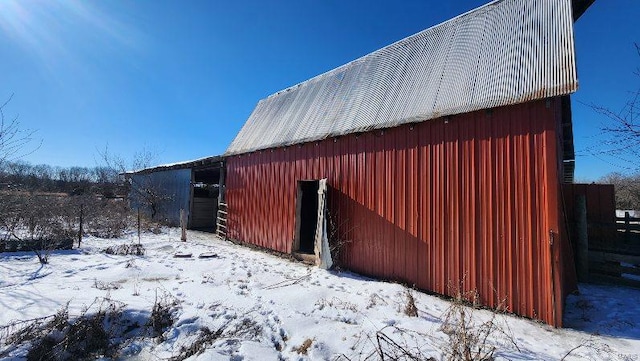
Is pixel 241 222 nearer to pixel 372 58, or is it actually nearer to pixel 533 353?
pixel 372 58

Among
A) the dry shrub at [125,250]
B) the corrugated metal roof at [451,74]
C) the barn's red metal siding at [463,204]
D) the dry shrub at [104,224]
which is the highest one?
the corrugated metal roof at [451,74]

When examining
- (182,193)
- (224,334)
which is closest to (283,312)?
(224,334)

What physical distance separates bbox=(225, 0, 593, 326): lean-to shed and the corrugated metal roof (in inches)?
1.2

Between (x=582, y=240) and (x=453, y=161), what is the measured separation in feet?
13.4

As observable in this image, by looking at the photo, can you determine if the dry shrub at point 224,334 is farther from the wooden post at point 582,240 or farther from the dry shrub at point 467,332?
the wooden post at point 582,240

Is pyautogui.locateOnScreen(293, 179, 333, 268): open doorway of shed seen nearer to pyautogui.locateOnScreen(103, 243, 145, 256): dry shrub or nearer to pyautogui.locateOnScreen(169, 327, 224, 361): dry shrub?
pyautogui.locateOnScreen(169, 327, 224, 361): dry shrub

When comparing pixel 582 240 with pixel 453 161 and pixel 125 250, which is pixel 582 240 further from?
pixel 125 250

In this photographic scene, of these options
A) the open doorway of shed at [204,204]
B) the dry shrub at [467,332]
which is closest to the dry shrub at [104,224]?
the open doorway of shed at [204,204]

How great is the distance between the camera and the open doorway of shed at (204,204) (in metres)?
16.2

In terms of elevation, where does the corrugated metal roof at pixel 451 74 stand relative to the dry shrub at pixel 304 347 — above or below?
above

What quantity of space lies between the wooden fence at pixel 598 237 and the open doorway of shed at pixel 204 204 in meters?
14.4

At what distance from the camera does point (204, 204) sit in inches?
658

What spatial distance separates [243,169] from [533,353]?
10.1m

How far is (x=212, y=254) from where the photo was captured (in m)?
9.30
